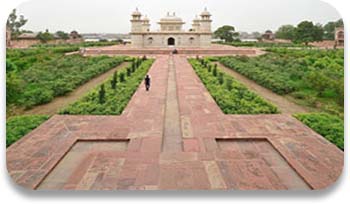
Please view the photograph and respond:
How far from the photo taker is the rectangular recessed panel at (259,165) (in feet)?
13.0

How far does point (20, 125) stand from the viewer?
6023 millimetres

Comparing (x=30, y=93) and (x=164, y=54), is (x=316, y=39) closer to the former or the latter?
(x=164, y=54)

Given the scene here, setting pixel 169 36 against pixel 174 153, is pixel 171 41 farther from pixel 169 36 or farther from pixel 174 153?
pixel 174 153

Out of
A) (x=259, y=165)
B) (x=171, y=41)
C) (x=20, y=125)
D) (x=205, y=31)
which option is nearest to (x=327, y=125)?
(x=259, y=165)

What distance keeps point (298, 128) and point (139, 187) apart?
11.0 feet

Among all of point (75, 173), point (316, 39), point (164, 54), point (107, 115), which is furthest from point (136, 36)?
point (75, 173)

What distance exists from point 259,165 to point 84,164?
2.15 meters

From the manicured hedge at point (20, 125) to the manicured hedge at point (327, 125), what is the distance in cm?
465

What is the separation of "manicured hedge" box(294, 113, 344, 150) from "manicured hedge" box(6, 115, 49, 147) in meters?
4.65

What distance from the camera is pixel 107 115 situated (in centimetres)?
685

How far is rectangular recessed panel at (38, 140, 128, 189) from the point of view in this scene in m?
3.93

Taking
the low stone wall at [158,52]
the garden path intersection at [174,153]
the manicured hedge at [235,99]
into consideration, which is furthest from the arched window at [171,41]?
the garden path intersection at [174,153]

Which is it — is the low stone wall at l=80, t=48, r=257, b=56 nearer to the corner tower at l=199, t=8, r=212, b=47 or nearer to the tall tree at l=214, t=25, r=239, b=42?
the corner tower at l=199, t=8, r=212, b=47

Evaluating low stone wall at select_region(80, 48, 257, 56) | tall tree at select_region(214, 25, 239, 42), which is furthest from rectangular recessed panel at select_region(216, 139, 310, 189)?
tall tree at select_region(214, 25, 239, 42)
